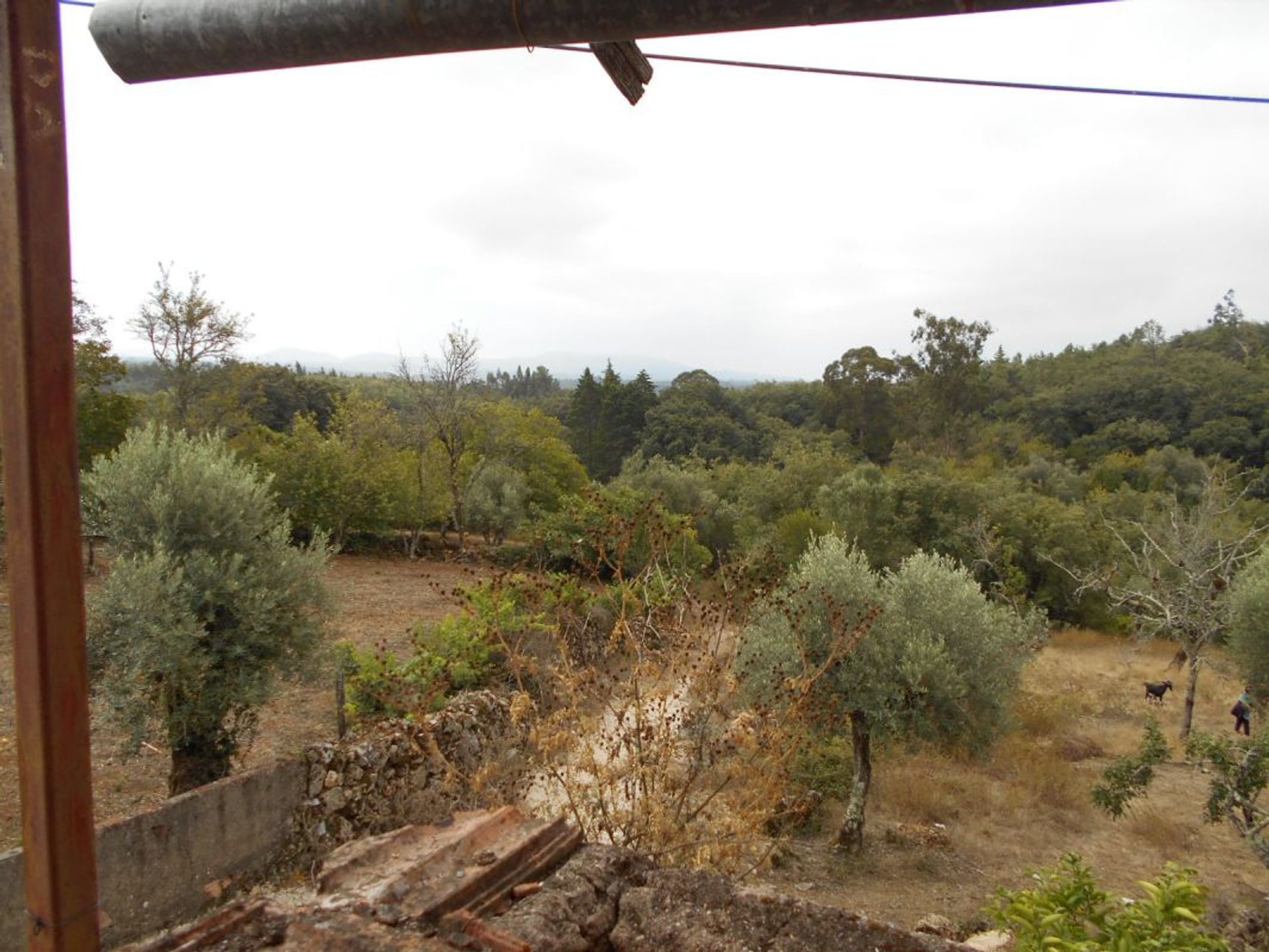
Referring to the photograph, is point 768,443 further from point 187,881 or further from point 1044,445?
point 187,881

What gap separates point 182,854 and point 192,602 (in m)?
2.03

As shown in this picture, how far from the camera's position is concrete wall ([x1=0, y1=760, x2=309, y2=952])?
5281 millimetres

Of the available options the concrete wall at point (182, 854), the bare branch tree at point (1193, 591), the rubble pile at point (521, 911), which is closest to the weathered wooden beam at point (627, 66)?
the rubble pile at point (521, 911)

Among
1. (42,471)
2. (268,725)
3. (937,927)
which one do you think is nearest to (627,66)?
(42,471)

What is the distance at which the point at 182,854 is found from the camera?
19.4 ft

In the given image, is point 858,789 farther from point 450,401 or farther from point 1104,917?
point 450,401

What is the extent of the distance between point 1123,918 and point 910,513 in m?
21.0

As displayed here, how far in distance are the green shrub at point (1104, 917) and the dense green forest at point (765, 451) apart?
11.5ft

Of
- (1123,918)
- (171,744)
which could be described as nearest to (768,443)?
(171,744)

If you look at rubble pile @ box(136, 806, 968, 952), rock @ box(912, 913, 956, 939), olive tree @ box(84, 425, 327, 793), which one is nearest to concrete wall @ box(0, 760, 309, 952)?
olive tree @ box(84, 425, 327, 793)

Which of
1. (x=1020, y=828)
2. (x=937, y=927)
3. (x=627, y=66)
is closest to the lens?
(x=627, y=66)

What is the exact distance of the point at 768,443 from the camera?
41.0 meters

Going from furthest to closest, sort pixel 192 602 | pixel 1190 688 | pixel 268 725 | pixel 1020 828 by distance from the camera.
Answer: pixel 1190 688, pixel 1020 828, pixel 268 725, pixel 192 602

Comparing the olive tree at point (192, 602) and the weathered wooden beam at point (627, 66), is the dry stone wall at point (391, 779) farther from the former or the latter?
the weathered wooden beam at point (627, 66)
